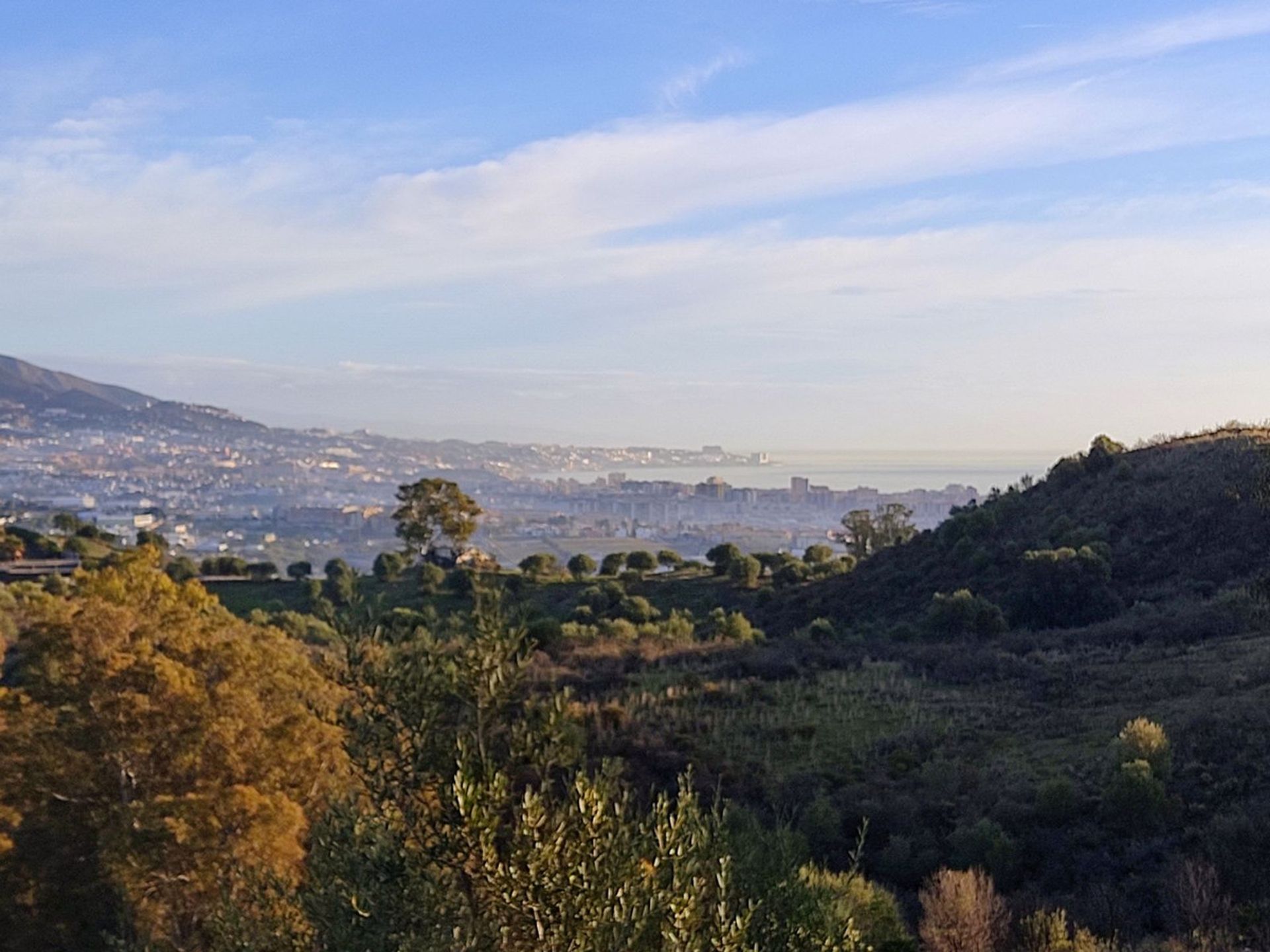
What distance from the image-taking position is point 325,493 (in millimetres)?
119562

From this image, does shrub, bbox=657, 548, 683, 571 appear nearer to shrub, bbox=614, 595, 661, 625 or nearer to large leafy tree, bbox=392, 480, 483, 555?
large leafy tree, bbox=392, 480, 483, 555

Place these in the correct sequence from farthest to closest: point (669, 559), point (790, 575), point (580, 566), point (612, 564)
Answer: point (669, 559) → point (612, 564) → point (580, 566) → point (790, 575)

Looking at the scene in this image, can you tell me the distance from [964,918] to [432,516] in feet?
117

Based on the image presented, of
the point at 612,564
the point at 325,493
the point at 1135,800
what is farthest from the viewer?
the point at 325,493

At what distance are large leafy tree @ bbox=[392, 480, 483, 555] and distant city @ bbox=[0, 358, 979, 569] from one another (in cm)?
1260

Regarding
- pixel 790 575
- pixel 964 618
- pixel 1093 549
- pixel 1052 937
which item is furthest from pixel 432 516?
pixel 1052 937

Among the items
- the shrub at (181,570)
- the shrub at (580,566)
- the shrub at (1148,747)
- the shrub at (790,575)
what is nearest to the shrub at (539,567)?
the shrub at (580,566)

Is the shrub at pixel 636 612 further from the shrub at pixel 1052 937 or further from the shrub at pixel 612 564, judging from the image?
the shrub at pixel 1052 937

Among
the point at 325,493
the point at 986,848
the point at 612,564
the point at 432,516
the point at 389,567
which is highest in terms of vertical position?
the point at 432,516

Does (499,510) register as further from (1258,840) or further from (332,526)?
(1258,840)

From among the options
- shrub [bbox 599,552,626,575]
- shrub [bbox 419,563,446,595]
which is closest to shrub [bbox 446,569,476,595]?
shrub [bbox 419,563,446,595]

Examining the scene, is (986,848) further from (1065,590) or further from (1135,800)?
(1065,590)

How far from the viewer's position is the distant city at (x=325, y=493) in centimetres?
7244

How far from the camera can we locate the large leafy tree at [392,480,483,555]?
42.9m
